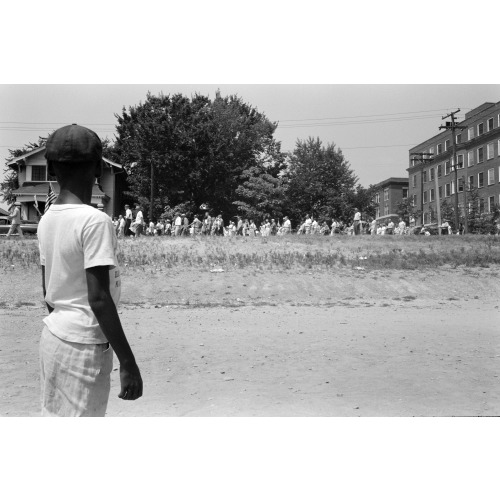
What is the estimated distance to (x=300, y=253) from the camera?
1446 cm

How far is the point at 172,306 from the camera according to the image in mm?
11617

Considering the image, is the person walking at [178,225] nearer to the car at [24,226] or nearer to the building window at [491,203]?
the car at [24,226]

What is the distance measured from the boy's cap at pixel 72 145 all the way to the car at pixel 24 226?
5092 mm

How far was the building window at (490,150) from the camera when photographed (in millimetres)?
8470

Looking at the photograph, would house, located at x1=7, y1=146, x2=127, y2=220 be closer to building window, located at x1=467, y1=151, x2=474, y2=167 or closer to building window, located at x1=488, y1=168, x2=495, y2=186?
building window, located at x1=467, y1=151, x2=474, y2=167

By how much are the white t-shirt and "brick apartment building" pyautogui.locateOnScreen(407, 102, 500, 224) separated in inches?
214

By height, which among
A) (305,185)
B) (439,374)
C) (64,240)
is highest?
(305,185)

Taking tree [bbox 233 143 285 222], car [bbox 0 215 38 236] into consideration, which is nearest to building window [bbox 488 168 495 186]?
tree [bbox 233 143 285 222]

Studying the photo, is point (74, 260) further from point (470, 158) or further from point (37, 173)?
point (470, 158)

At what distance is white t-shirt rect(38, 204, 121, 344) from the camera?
2139mm

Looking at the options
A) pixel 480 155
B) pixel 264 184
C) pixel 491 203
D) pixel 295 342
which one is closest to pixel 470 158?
pixel 480 155
